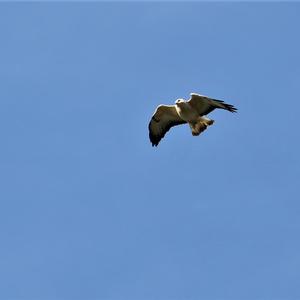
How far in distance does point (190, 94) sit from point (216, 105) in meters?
0.87

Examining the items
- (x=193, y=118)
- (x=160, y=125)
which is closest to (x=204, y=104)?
(x=193, y=118)

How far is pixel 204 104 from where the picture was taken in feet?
128

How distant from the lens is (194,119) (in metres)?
39.4

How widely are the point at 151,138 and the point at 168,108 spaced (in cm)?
120

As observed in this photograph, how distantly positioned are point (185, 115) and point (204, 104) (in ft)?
2.35

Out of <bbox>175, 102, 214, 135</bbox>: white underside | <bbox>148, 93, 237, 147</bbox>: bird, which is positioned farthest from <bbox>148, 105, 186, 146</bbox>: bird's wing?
<bbox>175, 102, 214, 135</bbox>: white underside

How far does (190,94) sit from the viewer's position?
38781 mm

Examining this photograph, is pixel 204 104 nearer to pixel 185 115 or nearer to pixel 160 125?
pixel 185 115

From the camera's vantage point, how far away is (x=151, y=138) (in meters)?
41.0

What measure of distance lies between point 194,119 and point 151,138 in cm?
212

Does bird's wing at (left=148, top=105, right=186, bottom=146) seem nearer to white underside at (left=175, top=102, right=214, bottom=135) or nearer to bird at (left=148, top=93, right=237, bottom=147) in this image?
bird at (left=148, top=93, right=237, bottom=147)

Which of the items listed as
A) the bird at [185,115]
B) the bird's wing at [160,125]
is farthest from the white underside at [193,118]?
the bird's wing at [160,125]

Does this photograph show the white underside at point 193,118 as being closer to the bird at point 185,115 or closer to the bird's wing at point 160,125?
the bird at point 185,115

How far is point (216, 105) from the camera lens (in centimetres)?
3891
